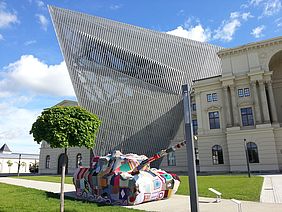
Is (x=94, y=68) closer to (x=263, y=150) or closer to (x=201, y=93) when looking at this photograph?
(x=201, y=93)

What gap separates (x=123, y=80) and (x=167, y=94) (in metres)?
8.44

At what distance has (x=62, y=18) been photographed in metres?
41.8

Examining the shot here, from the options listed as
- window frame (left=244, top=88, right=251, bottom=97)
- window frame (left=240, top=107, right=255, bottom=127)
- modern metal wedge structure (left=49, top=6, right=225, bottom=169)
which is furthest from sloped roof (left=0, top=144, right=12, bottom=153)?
window frame (left=244, top=88, right=251, bottom=97)

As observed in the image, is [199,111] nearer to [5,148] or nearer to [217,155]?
[217,155]

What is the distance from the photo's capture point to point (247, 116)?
125ft

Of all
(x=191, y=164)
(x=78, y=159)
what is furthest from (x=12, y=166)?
(x=191, y=164)

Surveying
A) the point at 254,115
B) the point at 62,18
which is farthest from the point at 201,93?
the point at 62,18

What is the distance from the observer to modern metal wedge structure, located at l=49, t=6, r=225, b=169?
4075 cm

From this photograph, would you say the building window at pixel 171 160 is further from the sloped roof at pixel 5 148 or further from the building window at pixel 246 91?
the sloped roof at pixel 5 148

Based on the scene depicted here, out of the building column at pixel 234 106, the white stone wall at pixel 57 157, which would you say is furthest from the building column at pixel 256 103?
the white stone wall at pixel 57 157

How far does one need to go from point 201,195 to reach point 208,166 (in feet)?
85.8

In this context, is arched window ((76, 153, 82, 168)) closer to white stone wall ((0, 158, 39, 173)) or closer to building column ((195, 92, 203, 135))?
building column ((195, 92, 203, 135))

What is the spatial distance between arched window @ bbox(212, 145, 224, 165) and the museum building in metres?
0.15

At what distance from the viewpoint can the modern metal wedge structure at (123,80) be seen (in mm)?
40750
